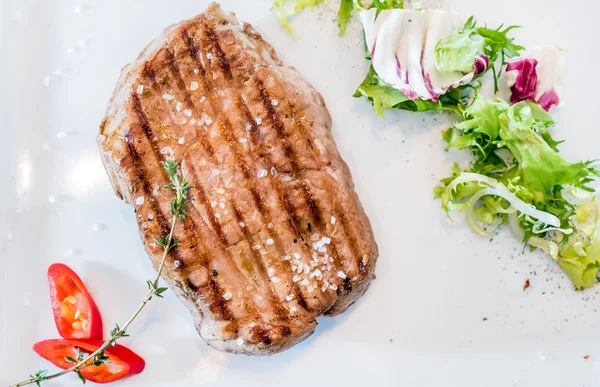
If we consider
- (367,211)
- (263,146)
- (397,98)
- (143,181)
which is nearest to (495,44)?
(397,98)

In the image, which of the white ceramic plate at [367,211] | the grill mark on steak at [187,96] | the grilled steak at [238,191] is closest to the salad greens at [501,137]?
the white ceramic plate at [367,211]

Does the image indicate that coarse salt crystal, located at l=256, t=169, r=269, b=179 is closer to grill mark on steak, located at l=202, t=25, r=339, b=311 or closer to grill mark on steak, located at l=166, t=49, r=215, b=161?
grill mark on steak, located at l=202, t=25, r=339, b=311

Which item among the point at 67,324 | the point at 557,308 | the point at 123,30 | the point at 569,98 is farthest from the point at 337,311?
the point at 123,30

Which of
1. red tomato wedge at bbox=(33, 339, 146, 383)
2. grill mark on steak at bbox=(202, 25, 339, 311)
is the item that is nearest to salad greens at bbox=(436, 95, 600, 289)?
grill mark on steak at bbox=(202, 25, 339, 311)

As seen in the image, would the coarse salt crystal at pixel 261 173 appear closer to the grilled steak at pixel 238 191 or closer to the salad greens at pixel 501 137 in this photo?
the grilled steak at pixel 238 191

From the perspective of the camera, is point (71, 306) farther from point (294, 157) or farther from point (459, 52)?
point (459, 52)

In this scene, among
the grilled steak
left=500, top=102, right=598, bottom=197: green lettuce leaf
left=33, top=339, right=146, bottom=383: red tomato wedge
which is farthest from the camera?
left=33, top=339, right=146, bottom=383: red tomato wedge
